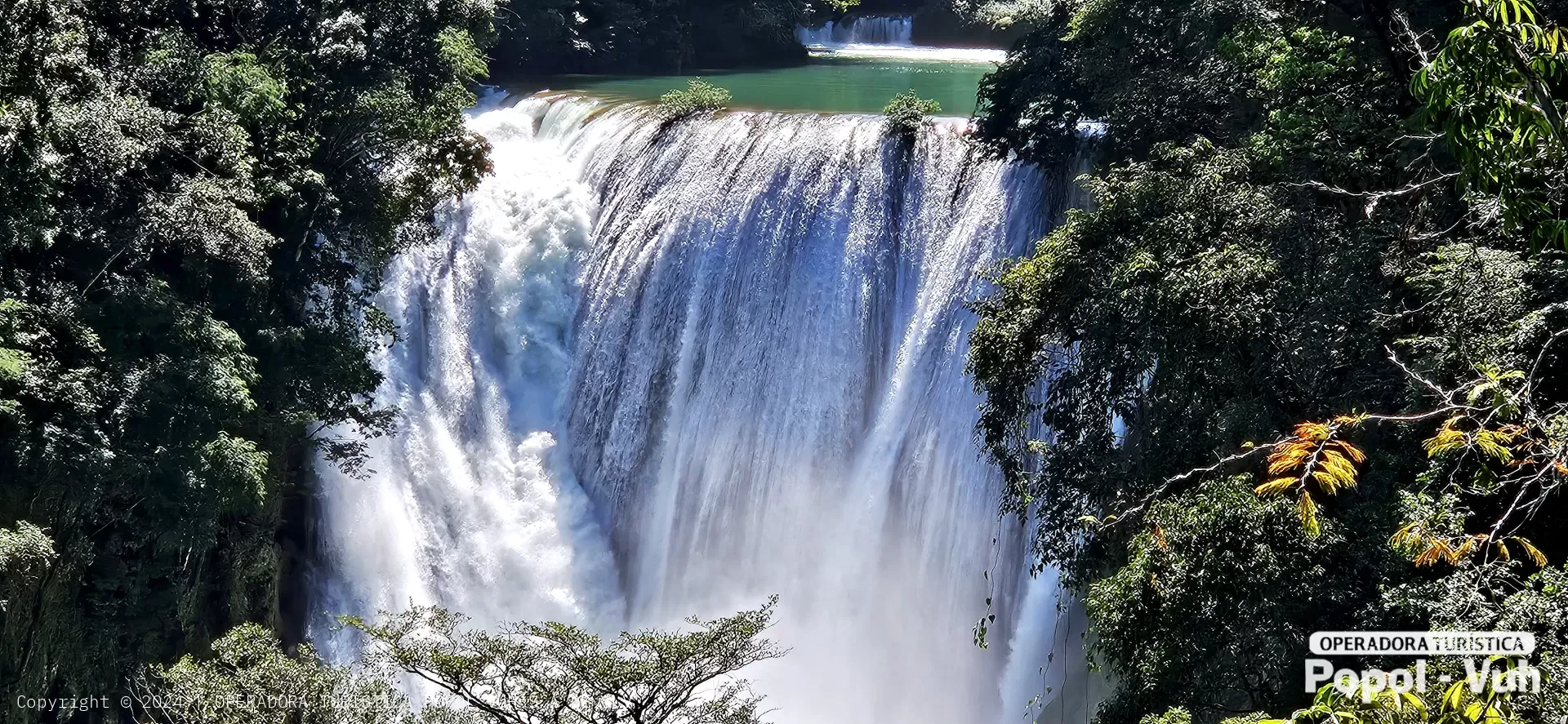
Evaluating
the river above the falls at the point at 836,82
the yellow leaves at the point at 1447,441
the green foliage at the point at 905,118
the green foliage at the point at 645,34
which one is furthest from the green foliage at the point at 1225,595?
the green foliage at the point at 645,34

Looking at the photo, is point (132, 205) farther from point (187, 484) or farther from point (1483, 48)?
point (1483, 48)

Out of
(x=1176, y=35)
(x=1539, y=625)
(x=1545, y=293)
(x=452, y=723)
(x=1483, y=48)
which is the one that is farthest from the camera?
(x=1176, y=35)

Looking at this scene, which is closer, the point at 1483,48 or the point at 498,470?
the point at 1483,48

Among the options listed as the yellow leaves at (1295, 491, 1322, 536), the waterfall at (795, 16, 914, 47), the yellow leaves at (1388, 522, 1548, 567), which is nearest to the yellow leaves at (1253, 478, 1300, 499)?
the yellow leaves at (1295, 491, 1322, 536)

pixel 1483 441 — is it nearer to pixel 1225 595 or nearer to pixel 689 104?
pixel 1225 595

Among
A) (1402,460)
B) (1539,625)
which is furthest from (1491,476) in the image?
(1402,460)

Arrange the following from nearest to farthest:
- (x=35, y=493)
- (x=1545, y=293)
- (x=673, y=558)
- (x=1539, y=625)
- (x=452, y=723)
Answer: (x=1539, y=625) → (x=1545, y=293) → (x=452, y=723) → (x=35, y=493) → (x=673, y=558)

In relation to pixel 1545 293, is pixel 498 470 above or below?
below

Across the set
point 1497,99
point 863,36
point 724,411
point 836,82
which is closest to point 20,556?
point 724,411
